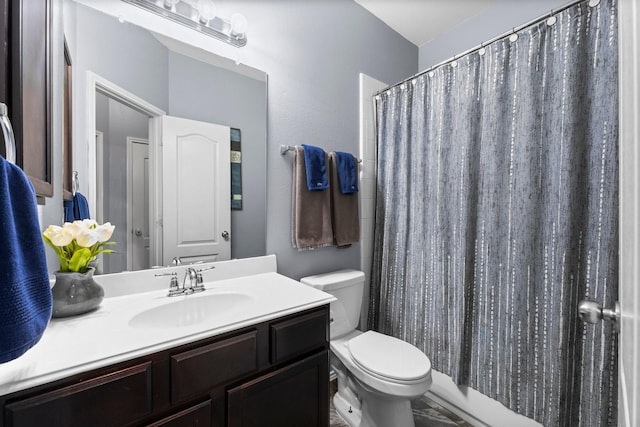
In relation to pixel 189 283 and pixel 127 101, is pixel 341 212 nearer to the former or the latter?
pixel 189 283

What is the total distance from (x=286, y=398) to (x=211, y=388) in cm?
30

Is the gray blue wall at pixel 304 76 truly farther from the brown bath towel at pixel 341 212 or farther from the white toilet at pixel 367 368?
the white toilet at pixel 367 368

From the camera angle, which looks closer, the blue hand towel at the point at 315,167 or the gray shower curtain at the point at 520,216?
the gray shower curtain at the point at 520,216

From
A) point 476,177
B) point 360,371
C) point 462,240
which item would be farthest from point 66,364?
point 476,177

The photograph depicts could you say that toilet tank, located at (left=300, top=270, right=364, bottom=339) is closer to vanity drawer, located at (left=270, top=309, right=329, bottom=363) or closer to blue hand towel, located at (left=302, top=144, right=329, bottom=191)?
vanity drawer, located at (left=270, top=309, right=329, bottom=363)

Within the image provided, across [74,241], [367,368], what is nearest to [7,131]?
[74,241]

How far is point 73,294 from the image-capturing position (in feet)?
2.95

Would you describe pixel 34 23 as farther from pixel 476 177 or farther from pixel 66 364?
pixel 476 177

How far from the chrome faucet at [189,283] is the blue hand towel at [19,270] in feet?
2.12

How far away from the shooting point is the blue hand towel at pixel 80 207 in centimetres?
107

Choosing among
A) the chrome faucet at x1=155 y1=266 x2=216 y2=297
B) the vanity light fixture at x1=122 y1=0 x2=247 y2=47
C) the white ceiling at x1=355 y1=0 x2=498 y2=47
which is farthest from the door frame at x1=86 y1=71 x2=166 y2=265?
the white ceiling at x1=355 y1=0 x2=498 y2=47

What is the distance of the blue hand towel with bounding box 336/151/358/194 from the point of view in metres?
1.79

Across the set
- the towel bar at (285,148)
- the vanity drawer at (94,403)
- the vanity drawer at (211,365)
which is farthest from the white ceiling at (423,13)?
the vanity drawer at (94,403)

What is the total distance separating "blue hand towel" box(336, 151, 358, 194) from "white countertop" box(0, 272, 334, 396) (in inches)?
30.7
